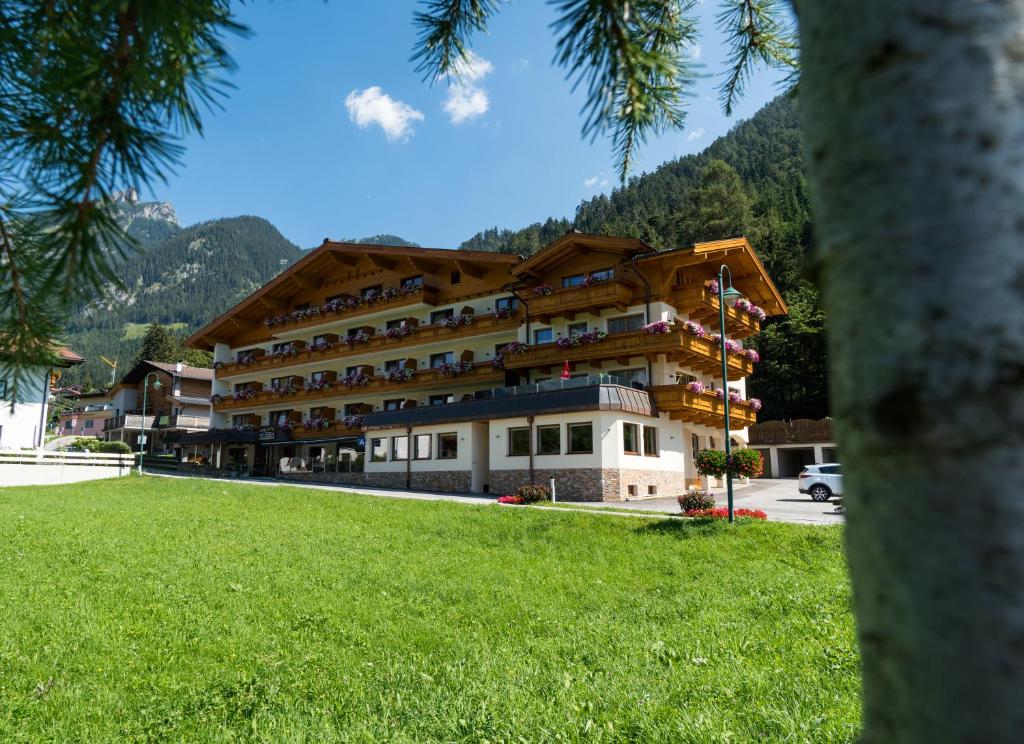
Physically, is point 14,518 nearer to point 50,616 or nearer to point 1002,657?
point 50,616

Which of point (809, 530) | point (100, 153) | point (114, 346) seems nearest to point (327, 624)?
point (100, 153)

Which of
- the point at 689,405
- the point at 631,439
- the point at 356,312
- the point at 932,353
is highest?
the point at 356,312

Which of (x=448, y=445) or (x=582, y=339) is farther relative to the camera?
(x=448, y=445)

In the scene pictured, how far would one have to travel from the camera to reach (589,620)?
8180 millimetres

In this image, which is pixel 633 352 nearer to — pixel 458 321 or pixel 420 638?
pixel 458 321

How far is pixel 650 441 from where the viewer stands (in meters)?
29.9

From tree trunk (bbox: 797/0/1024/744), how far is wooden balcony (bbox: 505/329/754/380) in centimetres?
2926

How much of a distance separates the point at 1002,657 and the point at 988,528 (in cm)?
10

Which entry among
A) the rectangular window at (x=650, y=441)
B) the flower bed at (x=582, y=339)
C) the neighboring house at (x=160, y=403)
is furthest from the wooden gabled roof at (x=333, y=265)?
the neighboring house at (x=160, y=403)

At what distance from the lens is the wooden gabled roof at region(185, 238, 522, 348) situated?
38.1 metres

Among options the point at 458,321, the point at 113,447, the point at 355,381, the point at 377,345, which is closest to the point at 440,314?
the point at 458,321

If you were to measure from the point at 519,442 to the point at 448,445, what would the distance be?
454cm

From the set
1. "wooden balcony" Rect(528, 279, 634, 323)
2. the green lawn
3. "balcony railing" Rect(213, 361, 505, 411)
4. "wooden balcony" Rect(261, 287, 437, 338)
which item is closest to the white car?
"wooden balcony" Rect(528, 279, 634, 323)

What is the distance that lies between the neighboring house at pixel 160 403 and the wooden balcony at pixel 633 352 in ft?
135
